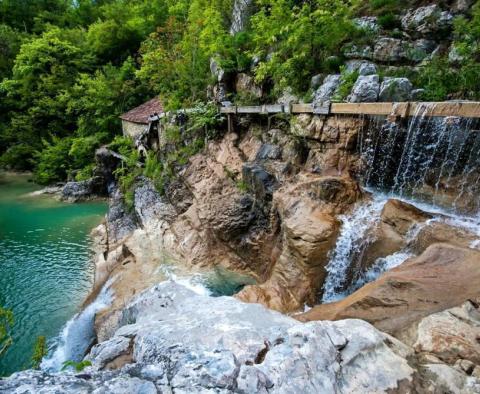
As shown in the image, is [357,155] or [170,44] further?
[170,44]

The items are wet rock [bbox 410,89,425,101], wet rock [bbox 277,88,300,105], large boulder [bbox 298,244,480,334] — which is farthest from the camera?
wet rock [bbox 277,88,300,105]

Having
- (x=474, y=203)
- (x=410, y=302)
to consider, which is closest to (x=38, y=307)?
(x=410, y=302)

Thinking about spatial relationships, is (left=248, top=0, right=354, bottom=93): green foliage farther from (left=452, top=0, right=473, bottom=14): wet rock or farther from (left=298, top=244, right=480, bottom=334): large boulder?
(left=298, top=244, right=480, bottom=334): large boulder

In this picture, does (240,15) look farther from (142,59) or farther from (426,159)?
(426,159)

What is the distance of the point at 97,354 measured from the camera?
135 inches

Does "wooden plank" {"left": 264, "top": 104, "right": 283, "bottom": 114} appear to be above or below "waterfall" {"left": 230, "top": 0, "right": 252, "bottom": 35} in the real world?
below

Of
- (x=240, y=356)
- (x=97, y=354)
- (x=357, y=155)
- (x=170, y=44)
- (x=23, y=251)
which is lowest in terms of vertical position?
A: (x=23, y=251)

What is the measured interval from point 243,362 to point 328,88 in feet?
23.2

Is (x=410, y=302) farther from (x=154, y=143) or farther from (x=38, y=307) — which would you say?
(x=154, y=143)

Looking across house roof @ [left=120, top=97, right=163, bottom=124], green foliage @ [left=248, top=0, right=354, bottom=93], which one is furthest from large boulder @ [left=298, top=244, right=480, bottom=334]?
house roof @ [left=120, top=97, right=163, bottom=124]

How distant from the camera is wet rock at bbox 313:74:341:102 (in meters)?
7.96

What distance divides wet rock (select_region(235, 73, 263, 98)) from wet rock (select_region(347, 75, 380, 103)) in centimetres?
401

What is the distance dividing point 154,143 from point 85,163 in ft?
25.3

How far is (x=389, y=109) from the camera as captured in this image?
6.25 meters
